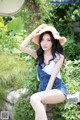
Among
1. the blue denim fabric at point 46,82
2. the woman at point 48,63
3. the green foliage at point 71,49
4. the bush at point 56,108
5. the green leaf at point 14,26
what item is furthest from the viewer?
the green foliage at point 71,49

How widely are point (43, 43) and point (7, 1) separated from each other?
0.66 m

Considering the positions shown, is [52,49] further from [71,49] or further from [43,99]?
[71,49]

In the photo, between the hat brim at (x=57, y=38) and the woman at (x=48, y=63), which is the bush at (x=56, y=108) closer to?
the woman at (x=48, y=63)

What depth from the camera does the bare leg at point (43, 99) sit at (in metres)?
4.19

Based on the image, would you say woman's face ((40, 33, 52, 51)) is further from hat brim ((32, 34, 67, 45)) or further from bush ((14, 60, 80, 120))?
bush ((14, 60, 80, 120))

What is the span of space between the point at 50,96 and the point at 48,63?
384 mm

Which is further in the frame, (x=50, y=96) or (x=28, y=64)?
(x=28, y=64)

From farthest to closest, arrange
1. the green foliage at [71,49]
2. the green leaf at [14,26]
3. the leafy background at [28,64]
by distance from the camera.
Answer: the green foliage at [71,49]
the green leaf at [14,26]
the leafy background at [28,64]

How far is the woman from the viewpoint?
14.1 feet

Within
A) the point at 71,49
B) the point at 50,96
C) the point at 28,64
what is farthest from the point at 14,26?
the point at 50,96

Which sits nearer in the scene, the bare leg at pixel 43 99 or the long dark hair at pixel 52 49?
the bare leg at pixel 43 99

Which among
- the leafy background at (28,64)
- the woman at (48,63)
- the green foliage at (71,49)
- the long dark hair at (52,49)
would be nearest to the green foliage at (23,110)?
the leafy background at (28,64)

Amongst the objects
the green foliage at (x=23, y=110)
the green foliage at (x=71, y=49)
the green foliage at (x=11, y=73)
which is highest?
the green foliage at (x=71, y=49)

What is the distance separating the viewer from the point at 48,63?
174 inches
